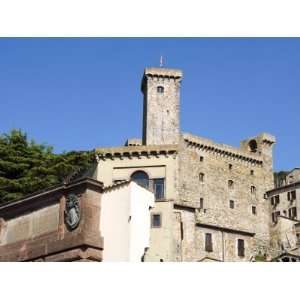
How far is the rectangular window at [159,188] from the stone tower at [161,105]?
11.7 metres

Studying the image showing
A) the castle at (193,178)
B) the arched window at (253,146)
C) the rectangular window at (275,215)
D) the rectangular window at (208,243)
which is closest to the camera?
the castle at (193,178)

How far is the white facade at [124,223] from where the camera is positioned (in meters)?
19.3

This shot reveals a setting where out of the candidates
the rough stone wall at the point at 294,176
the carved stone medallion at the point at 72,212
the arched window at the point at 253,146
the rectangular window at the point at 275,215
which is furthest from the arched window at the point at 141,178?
the rough stone wall at the point at 294,176

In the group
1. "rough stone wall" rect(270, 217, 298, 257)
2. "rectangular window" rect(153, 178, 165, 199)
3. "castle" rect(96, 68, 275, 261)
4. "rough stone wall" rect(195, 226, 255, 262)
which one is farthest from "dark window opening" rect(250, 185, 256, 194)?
"rectangular window" rect(153, 178, 165, 199)

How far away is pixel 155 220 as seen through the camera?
36188mm

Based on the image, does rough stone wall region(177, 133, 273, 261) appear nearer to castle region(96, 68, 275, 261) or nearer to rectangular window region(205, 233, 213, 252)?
castle region(96, 68, 275, 261)

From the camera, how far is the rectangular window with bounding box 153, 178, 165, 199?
37.1m

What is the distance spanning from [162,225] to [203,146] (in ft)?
55.8

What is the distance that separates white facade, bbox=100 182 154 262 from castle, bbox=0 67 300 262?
37mm

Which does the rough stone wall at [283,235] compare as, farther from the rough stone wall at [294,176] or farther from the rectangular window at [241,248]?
the rough stone wall at [294,176]

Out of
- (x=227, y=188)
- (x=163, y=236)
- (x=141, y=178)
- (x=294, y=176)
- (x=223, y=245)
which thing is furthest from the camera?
(x=294, y=176)

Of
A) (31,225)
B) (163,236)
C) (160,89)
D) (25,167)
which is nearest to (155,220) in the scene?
(163,236)

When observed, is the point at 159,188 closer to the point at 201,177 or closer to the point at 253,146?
the point at 201,177

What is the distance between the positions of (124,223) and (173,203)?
58.3ft
